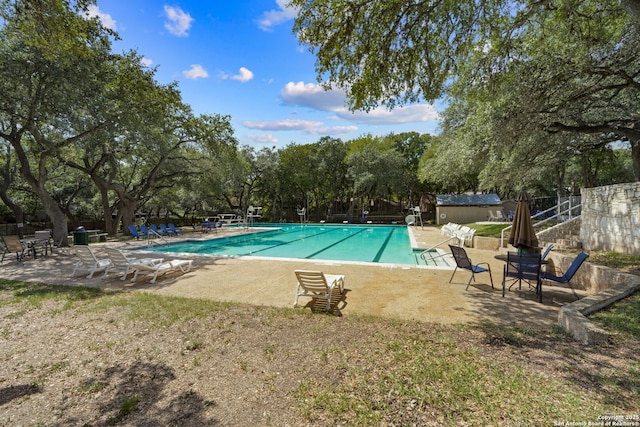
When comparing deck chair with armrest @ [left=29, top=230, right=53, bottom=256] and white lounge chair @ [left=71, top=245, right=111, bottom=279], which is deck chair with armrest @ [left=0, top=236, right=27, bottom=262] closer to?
deck chair with armrest @ [left=29, top=230, right=53, bottom=256]

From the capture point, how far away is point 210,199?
1143 inches

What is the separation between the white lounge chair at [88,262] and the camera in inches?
282

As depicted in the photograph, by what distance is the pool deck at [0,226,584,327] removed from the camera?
4.49 metres

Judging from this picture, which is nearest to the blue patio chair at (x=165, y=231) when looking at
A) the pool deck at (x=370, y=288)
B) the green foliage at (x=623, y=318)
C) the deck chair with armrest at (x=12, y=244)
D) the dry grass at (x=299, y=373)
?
the deck chair with armrest at (x=12, y=244)

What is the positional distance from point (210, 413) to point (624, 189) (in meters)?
9.98

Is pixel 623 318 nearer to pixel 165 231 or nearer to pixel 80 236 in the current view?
pixel 80 236

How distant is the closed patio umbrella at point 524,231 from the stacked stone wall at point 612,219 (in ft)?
9.56

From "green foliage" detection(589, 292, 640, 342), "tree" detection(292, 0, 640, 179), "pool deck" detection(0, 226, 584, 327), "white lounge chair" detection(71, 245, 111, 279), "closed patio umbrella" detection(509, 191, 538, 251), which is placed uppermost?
"tree" detection(292, 0, 640, 179)

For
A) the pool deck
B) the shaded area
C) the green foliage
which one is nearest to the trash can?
the pool deck

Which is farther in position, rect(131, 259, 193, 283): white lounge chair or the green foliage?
rect(131, 259, 193, 283): white lounge chair

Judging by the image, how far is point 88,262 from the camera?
7371 millimetres

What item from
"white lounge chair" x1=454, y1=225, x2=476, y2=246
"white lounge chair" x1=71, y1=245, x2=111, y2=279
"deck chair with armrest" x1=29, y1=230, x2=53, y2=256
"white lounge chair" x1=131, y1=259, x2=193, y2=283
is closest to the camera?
"white lounge chair" x1=131, y1=259, x2=193, y2=283

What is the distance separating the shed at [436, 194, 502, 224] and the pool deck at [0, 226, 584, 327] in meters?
16.8

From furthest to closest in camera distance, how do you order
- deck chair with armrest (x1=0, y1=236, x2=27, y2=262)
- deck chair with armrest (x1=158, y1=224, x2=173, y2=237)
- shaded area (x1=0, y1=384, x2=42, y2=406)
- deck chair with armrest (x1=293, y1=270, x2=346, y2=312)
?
1. deck chair with armrest (x1=158, y1=224, x2=173, y2=237)
2. deck chair with armrest (x1=0, y1=236, x2=27, y2=262)
3. deck chair with armrest (x1=293, y1=270, x2=346, y2=312)
4. shaded area (x1=0, y1=384, x2=42, y2=406)
